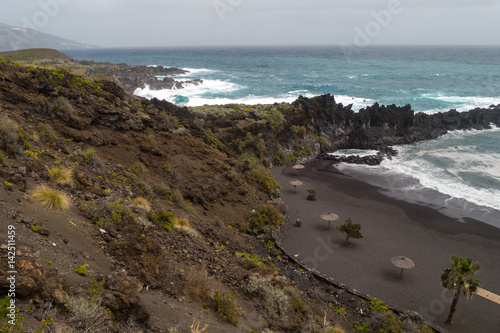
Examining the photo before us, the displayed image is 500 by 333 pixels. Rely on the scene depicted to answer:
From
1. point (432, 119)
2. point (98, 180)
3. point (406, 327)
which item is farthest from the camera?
point (432, 119)

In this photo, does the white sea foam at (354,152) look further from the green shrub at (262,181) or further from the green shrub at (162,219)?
the green shrub at (162,219)

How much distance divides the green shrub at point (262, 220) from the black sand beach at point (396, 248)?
2.95 feet

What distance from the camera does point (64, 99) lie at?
58.4 ft

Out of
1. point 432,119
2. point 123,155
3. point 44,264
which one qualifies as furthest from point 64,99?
point 432,119

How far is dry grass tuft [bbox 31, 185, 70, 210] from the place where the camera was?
359 inches

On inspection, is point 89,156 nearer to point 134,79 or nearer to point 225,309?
point 225,309

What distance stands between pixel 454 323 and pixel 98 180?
55.4ft

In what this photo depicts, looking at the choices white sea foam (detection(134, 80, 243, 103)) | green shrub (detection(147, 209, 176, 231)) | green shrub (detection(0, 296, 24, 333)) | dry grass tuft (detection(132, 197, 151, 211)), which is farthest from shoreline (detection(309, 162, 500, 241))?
white sea foam (detection(134, 80, 243, 103))

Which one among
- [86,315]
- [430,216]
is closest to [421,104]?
[430,216]

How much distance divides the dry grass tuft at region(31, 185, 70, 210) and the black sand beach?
12322 millimetres

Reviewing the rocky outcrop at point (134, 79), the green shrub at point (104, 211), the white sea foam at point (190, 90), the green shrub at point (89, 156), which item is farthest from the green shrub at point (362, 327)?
the rocky outcrop at point (134, 79)

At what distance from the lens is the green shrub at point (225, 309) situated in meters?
8.85

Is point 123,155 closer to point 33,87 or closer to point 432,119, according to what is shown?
point 33,87

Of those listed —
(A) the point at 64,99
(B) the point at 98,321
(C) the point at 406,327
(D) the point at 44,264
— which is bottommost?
(C) the point at 406,327
